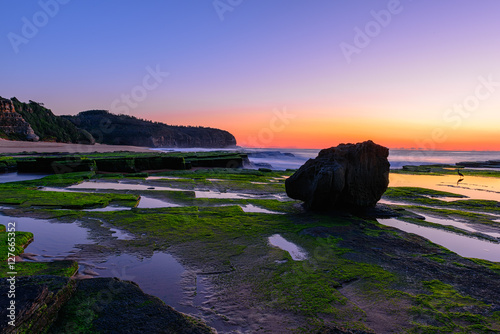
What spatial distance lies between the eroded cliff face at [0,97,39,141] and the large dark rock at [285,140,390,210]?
88584mm

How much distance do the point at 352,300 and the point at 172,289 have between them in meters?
3.14

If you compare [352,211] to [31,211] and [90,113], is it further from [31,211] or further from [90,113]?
[90,113]

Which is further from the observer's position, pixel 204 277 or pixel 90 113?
pixel 90 113

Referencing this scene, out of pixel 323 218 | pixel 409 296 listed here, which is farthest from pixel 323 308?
pixel 323 218

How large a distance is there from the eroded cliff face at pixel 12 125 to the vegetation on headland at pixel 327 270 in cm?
8382

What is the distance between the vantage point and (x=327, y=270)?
6.04 meters

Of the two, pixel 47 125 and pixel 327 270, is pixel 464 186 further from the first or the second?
pixel 47 125

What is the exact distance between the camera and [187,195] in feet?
50.9

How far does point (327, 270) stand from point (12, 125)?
315 ft

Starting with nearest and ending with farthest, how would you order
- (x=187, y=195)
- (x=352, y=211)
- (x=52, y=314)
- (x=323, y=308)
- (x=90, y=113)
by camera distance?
(x=52, y=314), (x=323, y=308), (x=352, y=211), (x=187, y=195), (x=90, y=113)

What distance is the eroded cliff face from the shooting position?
73.2 metres

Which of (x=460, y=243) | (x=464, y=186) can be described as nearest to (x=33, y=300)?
(x=460, y=243)

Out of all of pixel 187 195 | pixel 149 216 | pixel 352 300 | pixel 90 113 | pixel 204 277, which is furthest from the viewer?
pixel 90 113

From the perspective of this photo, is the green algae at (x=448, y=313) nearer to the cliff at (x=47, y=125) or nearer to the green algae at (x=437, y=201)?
the green algae at (x=437, y=201)
